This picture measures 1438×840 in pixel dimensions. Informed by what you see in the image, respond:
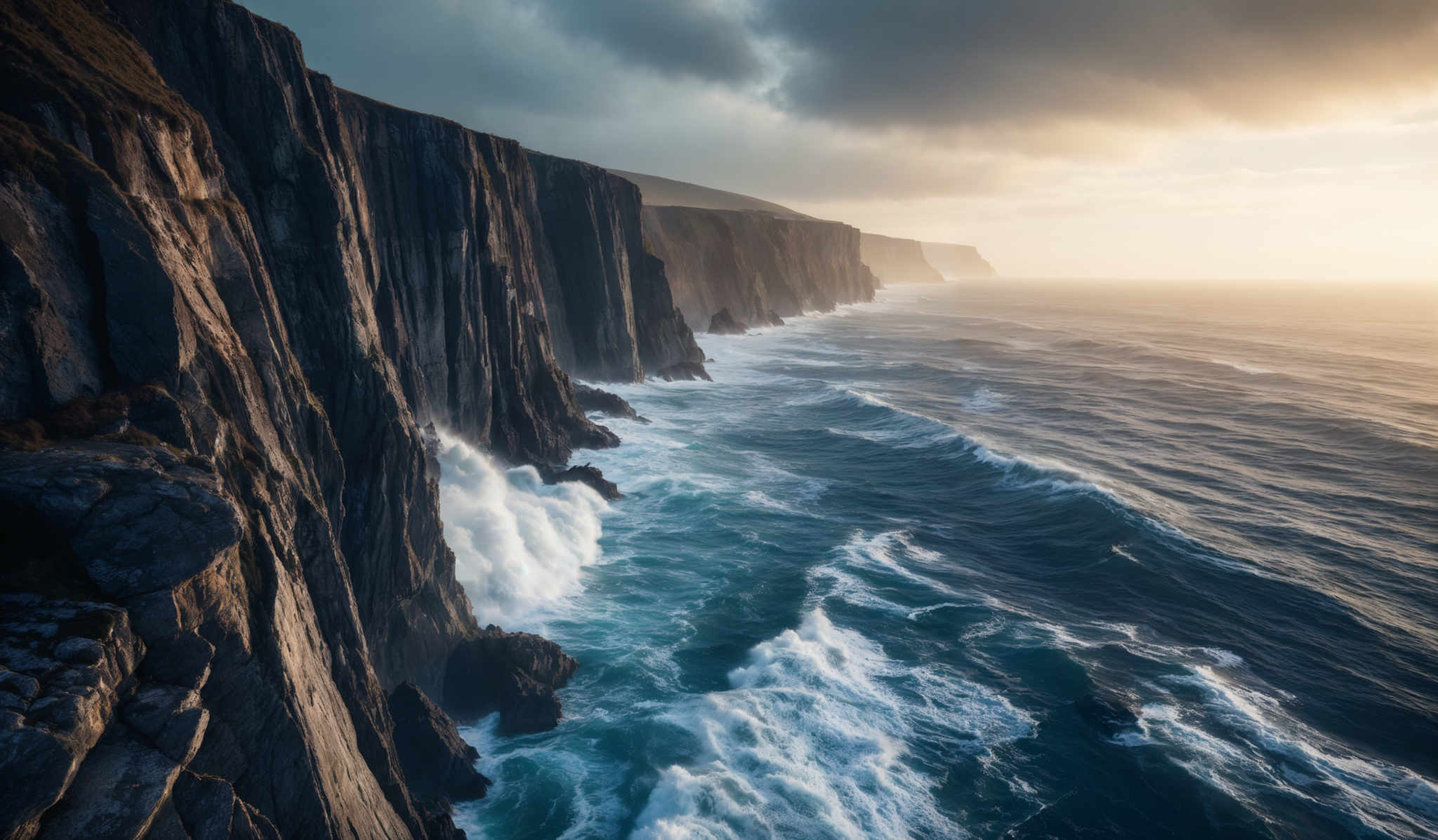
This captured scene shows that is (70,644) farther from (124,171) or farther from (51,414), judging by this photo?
(124,171)

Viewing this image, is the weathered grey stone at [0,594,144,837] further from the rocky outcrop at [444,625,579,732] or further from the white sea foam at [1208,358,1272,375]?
the white sea foam at [1208,358,1272,375]

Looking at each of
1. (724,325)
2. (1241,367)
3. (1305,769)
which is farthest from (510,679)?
(724,325)

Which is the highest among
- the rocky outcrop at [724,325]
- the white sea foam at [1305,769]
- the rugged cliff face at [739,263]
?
the rugged cliff face at [739,263]

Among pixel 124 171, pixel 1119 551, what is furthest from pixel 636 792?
pixel 1119 551

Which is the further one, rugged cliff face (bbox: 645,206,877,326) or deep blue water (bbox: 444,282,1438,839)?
rugged cliff face (bbox: 645,206,877,326)

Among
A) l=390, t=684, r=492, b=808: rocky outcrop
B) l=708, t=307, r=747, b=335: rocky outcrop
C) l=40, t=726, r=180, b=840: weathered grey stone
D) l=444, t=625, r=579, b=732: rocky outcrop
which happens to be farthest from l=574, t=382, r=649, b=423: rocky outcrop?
l=708, t=307, r=747, b=335: rocky outcrop

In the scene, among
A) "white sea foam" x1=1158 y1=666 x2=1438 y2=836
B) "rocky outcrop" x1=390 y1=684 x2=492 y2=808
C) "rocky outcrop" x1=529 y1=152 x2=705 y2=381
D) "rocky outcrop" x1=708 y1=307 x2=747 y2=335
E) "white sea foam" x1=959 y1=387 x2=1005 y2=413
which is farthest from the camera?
"rocky outcrop" x1=708 y1=307 x2=747 y2=335

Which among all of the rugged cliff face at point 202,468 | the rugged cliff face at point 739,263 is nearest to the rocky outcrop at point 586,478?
the rugged cliff face at point 202,468

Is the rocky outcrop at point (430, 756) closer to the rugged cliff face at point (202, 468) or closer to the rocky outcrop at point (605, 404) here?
the rugged cliff face at point (202, 468)
